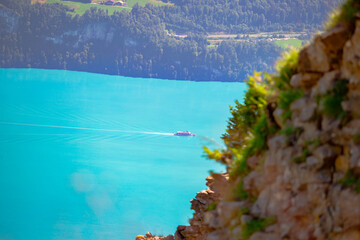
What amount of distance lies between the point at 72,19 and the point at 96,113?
2597cm

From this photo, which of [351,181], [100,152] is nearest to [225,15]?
[100,152]

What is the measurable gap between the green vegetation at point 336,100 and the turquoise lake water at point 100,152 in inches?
691

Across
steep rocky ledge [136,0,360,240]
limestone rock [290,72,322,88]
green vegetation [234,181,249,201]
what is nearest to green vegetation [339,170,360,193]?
steep rocky ledge [136,0,360,240]

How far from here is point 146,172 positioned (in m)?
28.1

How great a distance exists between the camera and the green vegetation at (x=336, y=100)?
7.98 feet

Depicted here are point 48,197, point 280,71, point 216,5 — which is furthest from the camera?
point 216,5

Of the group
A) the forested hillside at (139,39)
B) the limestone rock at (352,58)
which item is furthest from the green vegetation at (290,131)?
the forested hillside at (139,39)

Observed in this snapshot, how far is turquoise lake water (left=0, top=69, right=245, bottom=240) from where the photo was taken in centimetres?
2209

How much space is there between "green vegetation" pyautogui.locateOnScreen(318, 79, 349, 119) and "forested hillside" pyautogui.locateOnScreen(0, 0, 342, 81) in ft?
178

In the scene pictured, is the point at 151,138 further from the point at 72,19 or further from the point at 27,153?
the point at 72,19

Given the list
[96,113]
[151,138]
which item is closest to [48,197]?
[151,138]

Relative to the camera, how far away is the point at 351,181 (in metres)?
2.28

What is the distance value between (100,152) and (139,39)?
3106cm

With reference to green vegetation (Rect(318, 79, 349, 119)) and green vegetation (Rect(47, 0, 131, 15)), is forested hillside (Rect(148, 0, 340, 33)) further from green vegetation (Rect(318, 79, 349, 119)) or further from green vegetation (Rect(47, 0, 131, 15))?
green vegetation (Rect(318, 79, 349, 119))
